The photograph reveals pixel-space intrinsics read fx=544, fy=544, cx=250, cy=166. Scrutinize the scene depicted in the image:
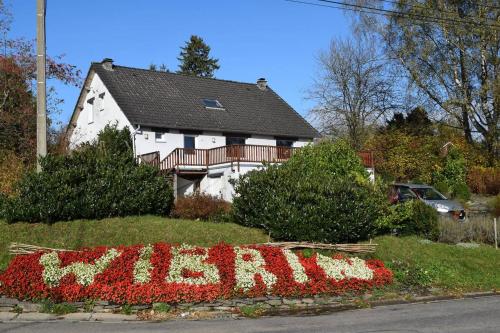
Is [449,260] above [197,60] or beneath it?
beneath

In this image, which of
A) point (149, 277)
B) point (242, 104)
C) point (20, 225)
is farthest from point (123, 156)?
point (242, 104)

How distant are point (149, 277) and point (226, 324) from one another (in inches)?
89.0

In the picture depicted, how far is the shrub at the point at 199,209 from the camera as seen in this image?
1795cm

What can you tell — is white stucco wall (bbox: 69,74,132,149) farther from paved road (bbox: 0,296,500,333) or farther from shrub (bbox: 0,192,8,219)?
paved road (bbox: 0,296,500,333)

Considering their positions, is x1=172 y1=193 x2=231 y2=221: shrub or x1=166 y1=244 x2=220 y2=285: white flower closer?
x1=166 y1=244 x2=220 y2=285: white flower

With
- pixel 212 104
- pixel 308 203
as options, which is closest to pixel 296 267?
pixel 308 203

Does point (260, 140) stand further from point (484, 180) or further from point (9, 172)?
point (9, 172)

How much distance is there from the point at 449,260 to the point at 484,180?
1924cm

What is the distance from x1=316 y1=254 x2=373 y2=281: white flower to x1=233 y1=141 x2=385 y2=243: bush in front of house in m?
1.56

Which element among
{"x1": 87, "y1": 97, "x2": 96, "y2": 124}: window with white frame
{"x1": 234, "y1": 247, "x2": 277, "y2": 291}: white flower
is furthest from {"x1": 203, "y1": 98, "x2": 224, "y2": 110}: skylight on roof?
{"x1": 234, "y1": 247, "x2": 277, "y2": 291}: white flower

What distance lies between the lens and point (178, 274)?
11.2m

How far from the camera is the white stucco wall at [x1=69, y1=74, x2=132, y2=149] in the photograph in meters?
32.3

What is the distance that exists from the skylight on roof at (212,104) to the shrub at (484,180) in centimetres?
1625

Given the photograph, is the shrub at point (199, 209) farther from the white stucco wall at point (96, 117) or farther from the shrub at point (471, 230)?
the white stucco wall at point (96, 117)
